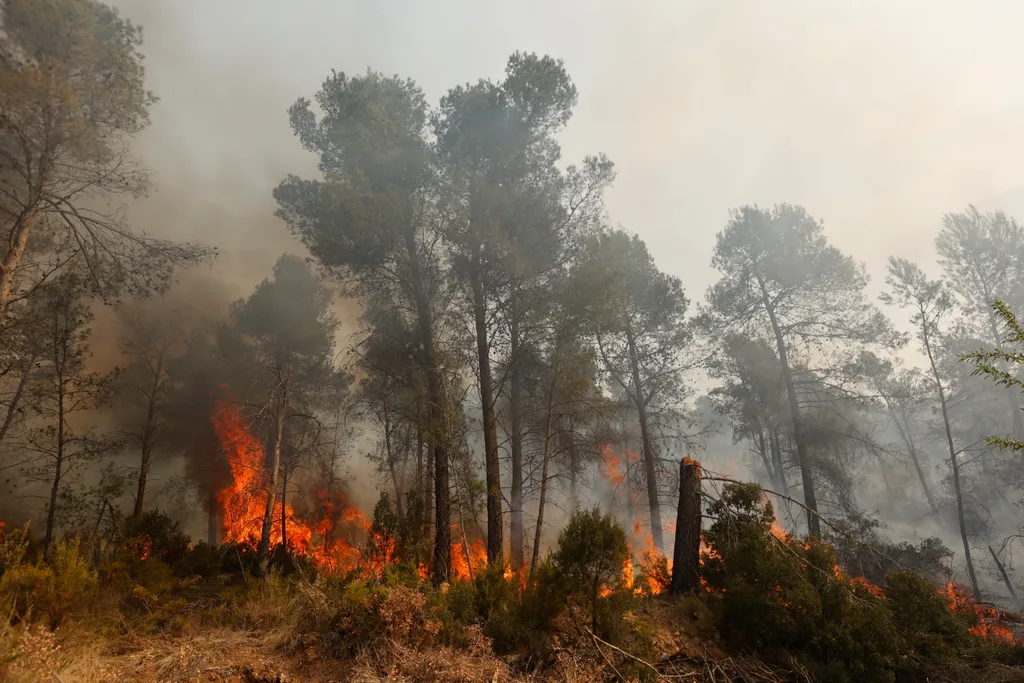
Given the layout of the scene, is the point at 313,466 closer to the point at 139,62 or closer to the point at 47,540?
the point at 47,540

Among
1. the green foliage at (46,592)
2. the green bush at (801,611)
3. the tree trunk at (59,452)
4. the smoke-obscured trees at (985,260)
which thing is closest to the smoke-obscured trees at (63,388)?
the tree trunk at (59,452)

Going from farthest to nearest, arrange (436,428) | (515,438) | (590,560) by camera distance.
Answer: (515,438) → (436,428) → (590,560)

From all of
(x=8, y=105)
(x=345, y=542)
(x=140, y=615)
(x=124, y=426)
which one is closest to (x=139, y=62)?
(x=8, y=105)

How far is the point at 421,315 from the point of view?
11.5m

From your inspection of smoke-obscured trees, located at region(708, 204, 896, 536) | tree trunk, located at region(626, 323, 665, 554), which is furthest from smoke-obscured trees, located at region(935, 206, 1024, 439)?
tree trunk, located at region(626, 323, 665, 554)

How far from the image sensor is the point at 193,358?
18312mm

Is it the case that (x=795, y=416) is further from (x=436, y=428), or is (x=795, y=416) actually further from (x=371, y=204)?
(x=371, y=204)

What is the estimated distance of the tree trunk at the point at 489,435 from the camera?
941cm

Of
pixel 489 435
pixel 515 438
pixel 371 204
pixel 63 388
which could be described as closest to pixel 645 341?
pixel 515 438

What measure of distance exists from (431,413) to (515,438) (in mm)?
2910

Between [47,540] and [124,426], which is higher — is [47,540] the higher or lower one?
the lower one

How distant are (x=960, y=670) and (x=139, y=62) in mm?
16760

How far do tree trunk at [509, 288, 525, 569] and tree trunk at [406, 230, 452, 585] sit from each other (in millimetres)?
1789

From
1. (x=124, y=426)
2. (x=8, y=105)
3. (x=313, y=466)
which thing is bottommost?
(x=313, y=466)
